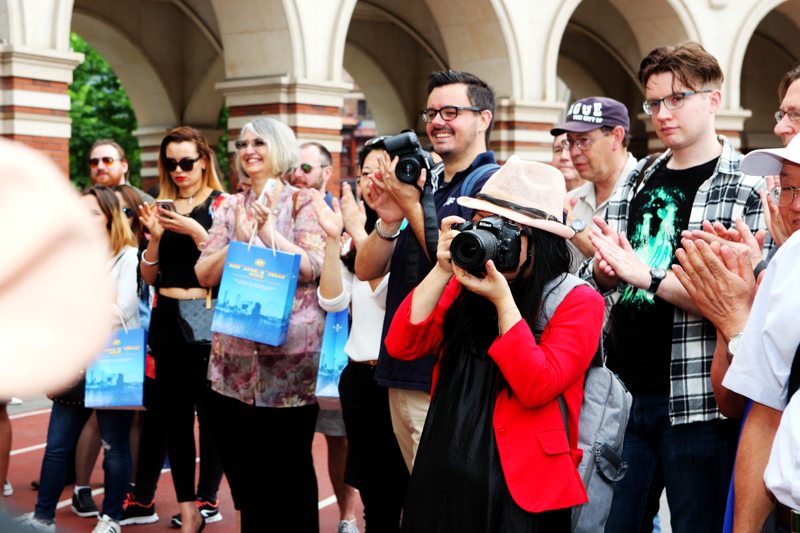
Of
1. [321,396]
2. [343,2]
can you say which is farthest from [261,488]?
[343,2]

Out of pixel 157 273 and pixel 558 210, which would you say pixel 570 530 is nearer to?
pixel 558 210

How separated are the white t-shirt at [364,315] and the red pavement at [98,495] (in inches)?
34.3

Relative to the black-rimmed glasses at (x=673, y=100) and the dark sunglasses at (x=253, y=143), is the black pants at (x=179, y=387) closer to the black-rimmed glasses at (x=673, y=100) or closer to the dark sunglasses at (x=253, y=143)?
the dark sunglasses at (x=253, y=143)

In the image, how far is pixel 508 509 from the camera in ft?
6.73

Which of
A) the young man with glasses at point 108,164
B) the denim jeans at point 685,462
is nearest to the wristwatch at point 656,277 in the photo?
the denim jeans at point 685,462

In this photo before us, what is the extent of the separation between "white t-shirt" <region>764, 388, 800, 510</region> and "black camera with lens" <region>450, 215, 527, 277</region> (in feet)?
2.62

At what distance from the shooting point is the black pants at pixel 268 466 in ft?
12.5

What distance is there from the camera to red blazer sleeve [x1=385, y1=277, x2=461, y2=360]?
2391 millimetres

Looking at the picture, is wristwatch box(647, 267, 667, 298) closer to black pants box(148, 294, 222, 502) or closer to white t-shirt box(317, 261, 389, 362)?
white t-shirt box(317, 261, 389, 362)

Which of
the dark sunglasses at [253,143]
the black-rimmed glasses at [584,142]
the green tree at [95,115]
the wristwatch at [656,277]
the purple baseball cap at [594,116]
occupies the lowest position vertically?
the wristwatch at [656,277]

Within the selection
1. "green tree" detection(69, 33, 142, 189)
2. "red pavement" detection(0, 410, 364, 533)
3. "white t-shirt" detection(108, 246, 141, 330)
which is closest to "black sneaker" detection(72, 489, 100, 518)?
"red pavement" detection(0, 410, 364, 533)

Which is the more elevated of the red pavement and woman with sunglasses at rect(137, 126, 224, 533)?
woman with sunglasses at rect(137, 126, 224, 533)

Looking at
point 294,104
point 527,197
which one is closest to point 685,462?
point 527,197

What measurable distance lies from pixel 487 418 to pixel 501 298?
332mm
